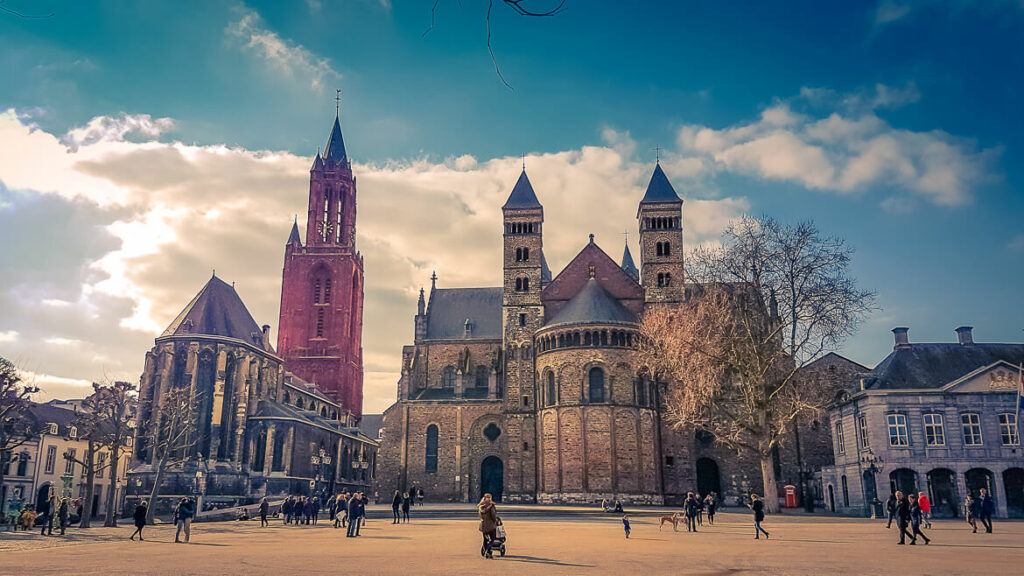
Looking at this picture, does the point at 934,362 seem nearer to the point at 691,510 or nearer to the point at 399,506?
the point at 691,510

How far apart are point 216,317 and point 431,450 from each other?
66.4 ft

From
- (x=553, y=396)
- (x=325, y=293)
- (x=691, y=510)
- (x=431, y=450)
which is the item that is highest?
(x=325, y=293)

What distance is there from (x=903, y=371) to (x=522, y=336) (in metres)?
26.1

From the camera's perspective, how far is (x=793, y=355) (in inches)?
1539

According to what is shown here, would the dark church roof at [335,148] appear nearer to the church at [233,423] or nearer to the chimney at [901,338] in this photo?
the church at [233,423]

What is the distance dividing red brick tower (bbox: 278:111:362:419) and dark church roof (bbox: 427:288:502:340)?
20046mm

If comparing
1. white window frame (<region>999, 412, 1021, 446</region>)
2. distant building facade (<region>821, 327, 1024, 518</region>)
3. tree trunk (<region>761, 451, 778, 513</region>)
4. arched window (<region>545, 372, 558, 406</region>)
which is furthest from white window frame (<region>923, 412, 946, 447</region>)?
arched window (<region>545, 372, 558, 406</region>)

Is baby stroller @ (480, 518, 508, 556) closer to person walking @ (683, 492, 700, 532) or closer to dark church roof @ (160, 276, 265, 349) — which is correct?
person walking @ (683, 492, 700, 532)

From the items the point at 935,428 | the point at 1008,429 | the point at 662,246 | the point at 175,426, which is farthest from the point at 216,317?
the point at 1008,429

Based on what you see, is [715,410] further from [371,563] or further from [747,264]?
[371,563]

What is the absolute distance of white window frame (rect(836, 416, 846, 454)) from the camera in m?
45.7

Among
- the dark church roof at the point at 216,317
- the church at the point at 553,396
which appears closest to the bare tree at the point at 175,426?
the dark church roof at the point at 216,317

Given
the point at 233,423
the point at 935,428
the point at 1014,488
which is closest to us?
the point at 1014,488

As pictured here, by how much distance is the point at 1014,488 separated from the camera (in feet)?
131
